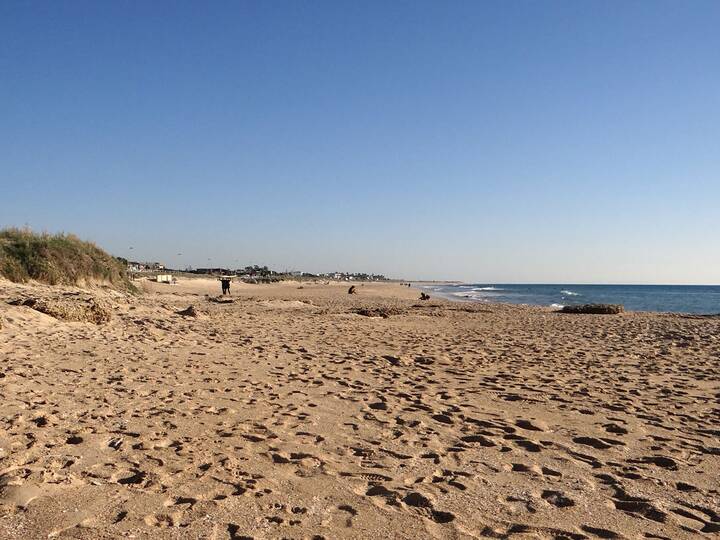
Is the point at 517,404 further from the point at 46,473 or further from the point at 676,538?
the point at 46,473

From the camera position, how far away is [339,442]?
15.3 ft

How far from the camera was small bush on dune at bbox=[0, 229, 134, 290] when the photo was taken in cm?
1684

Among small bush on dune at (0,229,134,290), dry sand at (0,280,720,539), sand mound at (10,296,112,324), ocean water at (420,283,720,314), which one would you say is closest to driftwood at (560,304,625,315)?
ocean water at (420,283,720,314)

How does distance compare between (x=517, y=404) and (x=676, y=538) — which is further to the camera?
(x=517, y=404)

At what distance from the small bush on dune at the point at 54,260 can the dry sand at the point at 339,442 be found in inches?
344

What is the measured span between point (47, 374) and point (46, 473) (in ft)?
10.8

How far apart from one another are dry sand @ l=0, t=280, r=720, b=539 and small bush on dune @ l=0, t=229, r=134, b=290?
8.74 metres

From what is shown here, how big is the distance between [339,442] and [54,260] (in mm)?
→ 17622

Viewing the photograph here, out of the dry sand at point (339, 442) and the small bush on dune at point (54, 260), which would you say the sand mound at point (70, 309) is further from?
the small bush on dune at point (54, 260)

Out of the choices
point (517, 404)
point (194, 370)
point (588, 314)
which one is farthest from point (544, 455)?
point (588, 314)

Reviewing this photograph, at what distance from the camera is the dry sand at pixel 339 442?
319cm

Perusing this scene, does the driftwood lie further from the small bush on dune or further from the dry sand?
the small bush on dune

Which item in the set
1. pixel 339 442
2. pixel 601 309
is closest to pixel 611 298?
pixel 601 309

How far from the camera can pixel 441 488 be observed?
3691mm
